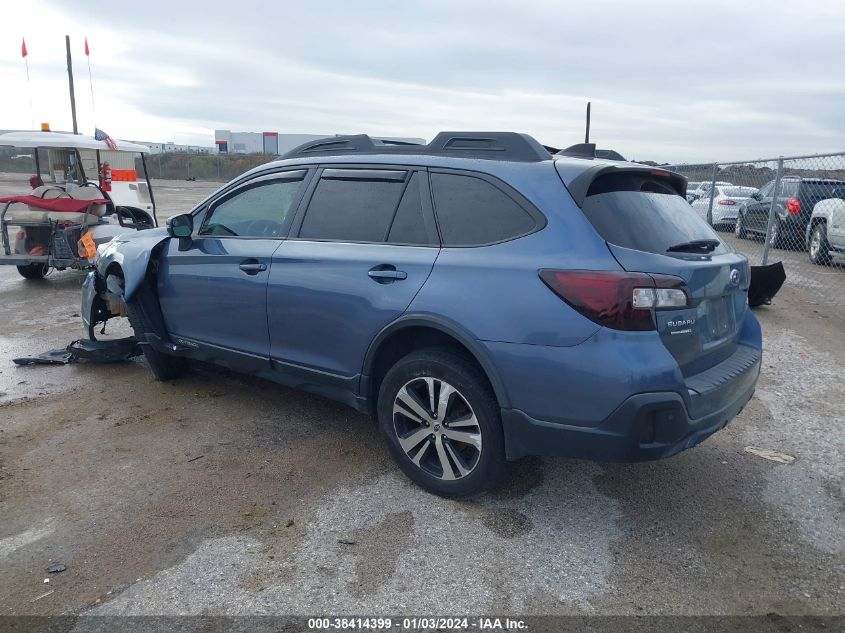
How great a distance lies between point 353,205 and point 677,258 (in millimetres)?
1861

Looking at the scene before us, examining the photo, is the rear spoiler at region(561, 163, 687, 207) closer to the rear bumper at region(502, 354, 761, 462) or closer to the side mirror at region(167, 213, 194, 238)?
the rear bumper at region(502, 354, 761, 462)

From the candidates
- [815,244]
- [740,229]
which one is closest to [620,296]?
[815,244]

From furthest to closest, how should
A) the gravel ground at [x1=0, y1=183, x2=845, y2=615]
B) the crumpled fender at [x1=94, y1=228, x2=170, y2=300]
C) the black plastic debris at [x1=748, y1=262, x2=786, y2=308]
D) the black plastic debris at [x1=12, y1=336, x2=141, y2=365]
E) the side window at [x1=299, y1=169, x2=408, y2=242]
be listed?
the black plastic debris at [x1=748, y1=262, x2=786, y2=308] → the black plastic debris at [x1=12, y1=336, x2=141, y2=365] → the crumpled fender at [x1=94, y1=228, x2=170, y2=300] → the side window at [x1=299, y1=169, x2=408, y2=242] → the gravel ground at [x1=0, y1=183, x2=845, y2=615]

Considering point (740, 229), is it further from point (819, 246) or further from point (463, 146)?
point (463, 146)

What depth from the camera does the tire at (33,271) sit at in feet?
33.2

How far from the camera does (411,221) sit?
3641 mm

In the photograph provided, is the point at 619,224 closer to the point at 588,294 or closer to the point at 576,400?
the point at 588,294

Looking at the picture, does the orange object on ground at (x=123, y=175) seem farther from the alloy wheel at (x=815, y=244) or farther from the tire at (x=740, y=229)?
the tire at (x=740, y=229)

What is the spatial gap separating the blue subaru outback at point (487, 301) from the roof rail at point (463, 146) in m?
0.01

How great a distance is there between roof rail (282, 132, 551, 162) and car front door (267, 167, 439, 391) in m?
0.19

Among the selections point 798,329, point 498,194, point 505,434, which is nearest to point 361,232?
point 498,194

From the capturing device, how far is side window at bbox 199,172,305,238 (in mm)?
4359

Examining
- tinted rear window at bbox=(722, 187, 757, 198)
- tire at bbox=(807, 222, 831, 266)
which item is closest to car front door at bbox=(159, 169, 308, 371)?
tire at bbox=(807, 222, 831, 266)

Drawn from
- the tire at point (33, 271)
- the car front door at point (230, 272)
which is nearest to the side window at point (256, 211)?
the car front door at point (230, 272)
